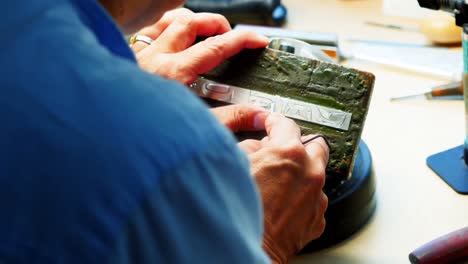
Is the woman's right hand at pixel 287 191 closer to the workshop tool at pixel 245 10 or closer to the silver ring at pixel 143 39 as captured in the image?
the silver ring at pixel 143 39

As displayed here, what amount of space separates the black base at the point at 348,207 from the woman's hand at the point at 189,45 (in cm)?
21

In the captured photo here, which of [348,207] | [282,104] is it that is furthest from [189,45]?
[348,207]

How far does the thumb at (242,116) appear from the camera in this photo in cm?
73

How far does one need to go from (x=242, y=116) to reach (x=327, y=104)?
10cm

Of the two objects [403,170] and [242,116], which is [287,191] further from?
[403,170]

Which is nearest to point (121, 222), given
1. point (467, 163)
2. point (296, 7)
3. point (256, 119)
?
point (256, 119)

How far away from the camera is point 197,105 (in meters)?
0.37

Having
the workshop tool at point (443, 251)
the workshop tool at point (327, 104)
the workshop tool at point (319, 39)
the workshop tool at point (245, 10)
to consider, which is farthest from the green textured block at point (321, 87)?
the workshop tool at point (245, 10)

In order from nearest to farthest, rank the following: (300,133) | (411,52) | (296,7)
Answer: (300,133), (411,52), (296,7)

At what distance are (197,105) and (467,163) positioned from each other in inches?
23.3

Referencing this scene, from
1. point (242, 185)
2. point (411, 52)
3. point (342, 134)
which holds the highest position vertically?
point (242, 185)

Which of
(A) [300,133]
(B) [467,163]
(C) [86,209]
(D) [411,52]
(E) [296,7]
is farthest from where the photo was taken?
(E) [296,7]

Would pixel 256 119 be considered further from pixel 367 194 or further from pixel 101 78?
pixel 101 78

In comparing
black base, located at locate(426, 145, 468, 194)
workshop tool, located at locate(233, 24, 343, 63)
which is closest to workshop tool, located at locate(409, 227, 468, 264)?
black base, located at locate(426, 145, 468, 194)
